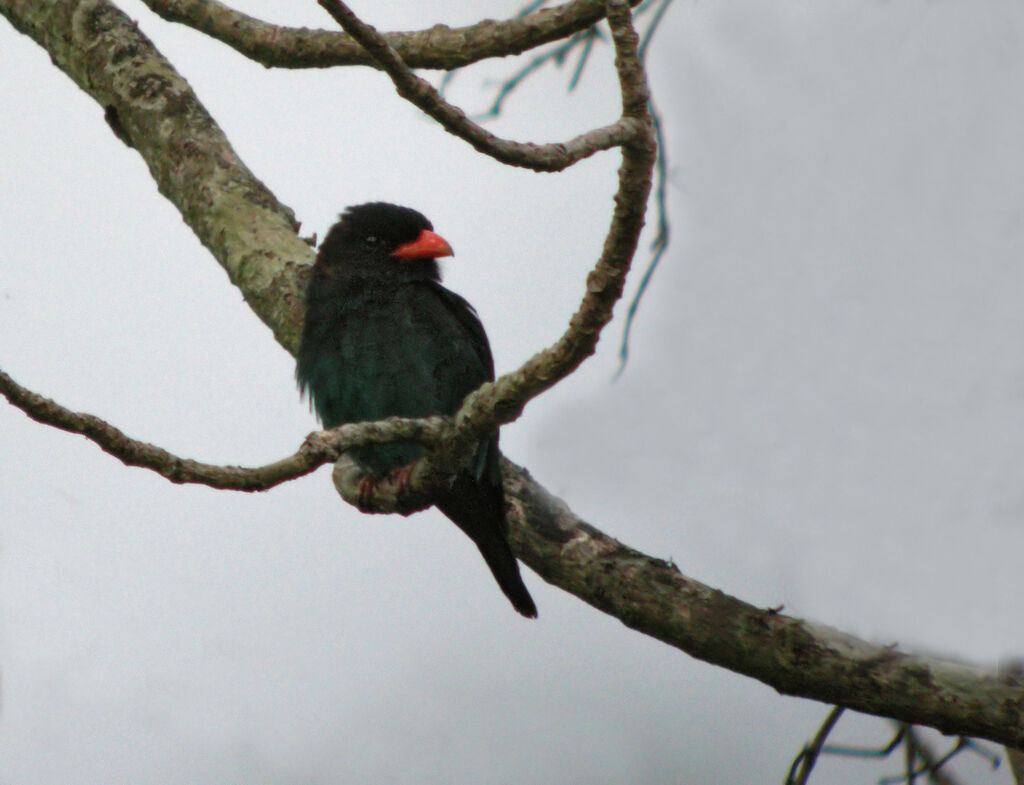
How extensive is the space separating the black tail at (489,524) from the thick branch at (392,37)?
143 centimetres

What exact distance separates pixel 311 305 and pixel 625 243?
86.4 inches

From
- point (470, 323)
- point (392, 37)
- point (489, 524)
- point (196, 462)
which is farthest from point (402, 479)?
point (392, 37)

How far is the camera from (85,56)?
5016mm

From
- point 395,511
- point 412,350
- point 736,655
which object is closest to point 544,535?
point 395,511

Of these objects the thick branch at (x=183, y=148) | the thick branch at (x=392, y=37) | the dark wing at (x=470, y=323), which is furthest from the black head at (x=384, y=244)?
the thick branch at (x=392, y=37)

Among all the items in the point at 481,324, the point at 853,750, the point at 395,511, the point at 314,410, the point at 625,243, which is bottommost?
the point at 853,750

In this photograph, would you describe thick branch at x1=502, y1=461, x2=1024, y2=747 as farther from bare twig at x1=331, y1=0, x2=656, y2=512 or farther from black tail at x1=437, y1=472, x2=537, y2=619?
bare twig at x1=331, y1=0, x2=656, y2=512

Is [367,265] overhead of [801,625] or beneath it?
overhead

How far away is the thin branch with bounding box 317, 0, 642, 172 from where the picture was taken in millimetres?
2758

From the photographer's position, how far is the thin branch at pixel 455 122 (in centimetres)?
276

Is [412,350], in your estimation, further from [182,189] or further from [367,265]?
[182,189]

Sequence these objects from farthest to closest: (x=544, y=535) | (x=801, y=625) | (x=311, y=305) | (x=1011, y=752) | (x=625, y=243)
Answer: (x=311, y=305) → (x=544, y=535) → (x=1011, y=752) → (x=801, y=625) → (x=625, y=243)

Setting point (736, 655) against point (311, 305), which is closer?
point (736, 655)

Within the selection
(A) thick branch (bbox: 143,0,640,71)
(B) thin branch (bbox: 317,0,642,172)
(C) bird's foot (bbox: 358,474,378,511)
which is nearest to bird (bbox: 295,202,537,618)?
(C) bird's foot (bbox: 358,474,378,511)
